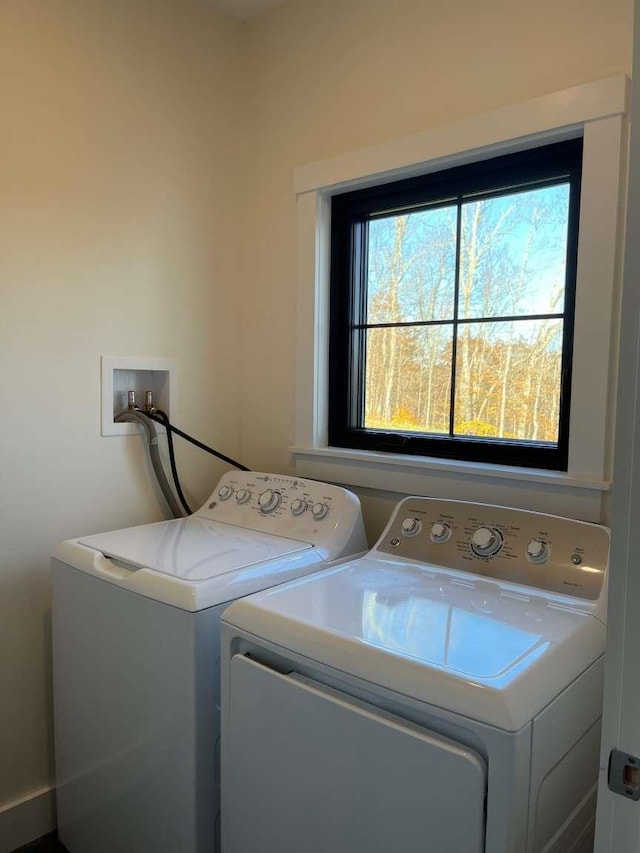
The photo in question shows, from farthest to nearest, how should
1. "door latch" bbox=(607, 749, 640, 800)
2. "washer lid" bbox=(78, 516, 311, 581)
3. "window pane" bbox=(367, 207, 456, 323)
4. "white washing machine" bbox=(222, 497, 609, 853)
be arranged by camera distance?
"window pane" bbox=(367, 207, 456, 323), "washer lid" bbox=(78, 516, 311, 581), "white washing machine" bbox=(222, 497, 609, 853), "door latch" bbox=(607, 749, 640, 800)

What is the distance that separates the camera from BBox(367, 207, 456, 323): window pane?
1685 mm

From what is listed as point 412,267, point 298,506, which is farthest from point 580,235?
point 298,506

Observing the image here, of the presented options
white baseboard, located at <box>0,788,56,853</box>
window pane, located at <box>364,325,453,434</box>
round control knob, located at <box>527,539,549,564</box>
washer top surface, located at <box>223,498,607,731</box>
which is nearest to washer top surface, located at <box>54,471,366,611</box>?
washer top surface, located at <box>223,498,607,731</box>

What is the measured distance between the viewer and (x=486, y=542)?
1335 millimetres

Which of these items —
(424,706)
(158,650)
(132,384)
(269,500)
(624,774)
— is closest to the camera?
(624,774)

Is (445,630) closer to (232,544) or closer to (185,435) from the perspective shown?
(232,544)

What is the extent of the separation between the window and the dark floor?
1349 mm

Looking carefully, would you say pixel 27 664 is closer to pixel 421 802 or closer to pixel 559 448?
pixel 421 802

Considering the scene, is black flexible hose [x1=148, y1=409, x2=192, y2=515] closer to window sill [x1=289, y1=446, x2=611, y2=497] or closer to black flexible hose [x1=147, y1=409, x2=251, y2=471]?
black flexible hose [x1=147, y1=409, x2=251, y2=471]

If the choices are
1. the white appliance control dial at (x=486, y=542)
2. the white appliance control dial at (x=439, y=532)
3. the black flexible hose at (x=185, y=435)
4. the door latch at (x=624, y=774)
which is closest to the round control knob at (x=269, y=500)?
the black flexible hose at (x=185, y=435)

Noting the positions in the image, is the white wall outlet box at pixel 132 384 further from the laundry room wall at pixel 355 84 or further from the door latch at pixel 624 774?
the door latch at pixel 624 774

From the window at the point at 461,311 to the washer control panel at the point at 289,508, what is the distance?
27cm

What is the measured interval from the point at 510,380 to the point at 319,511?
60 centimetres

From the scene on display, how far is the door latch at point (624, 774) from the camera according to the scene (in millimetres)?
588
